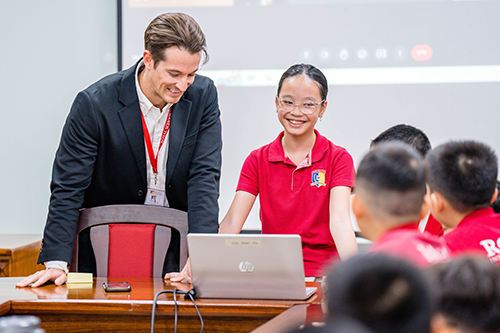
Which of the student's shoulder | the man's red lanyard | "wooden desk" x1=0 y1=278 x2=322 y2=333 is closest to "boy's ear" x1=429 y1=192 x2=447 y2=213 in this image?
"wooden desk" x1=0 y1=278 x2=322 y2=333

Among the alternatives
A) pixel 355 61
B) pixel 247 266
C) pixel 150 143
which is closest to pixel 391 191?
pixel 247 266

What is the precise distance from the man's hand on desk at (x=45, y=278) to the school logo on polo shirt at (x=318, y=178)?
3.20 ft

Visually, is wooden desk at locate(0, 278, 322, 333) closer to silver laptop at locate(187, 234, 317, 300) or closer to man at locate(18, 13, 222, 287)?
silver laptop at locate(187, 234, 317, 300)

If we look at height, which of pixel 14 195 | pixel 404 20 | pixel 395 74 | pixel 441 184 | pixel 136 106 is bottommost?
pixel 14 195

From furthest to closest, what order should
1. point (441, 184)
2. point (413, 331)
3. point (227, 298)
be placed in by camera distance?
point (227, 298) < point (441, 184) < point (413, 331)

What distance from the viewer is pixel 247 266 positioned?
128 cm

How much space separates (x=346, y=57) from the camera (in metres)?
2.87

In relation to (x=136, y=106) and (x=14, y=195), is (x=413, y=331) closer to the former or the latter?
(x=136, y=106)

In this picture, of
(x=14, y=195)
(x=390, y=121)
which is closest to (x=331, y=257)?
(x=390, y=121)

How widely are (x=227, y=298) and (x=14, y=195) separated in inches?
88.5

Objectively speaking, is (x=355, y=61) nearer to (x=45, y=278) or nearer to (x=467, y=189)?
(x=467, y=189)

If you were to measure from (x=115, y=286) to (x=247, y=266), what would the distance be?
43 centimetres

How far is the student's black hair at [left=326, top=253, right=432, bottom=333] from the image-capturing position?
0.37 meters

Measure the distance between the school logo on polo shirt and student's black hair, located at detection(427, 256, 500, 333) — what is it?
1348 mm
